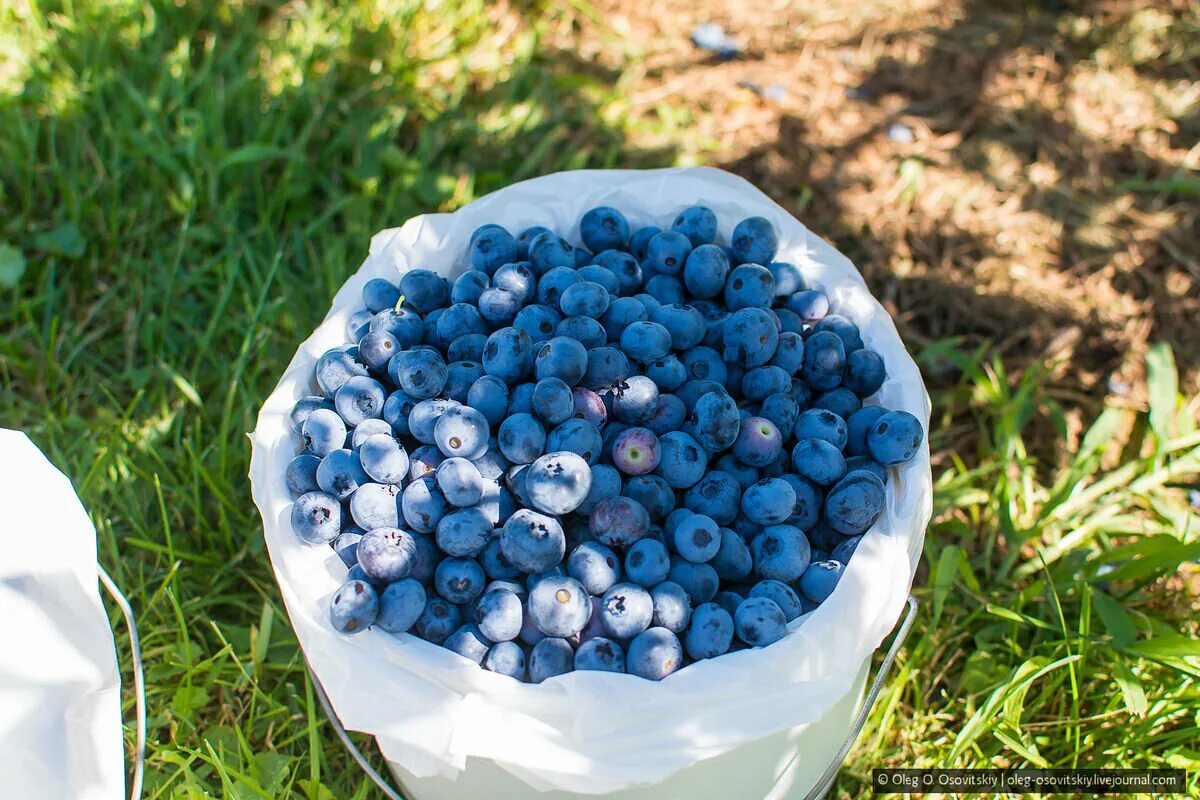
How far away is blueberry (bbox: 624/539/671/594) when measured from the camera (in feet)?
4.89

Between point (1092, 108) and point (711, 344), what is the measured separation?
238 cm

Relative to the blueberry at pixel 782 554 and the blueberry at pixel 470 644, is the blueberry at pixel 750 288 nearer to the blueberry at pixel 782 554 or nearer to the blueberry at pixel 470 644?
the blueberry at pixel 782 554

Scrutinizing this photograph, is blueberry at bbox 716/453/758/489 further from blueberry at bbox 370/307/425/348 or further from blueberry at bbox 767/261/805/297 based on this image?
blueberry at bbox 370/307/425/348

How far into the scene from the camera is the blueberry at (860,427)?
1.73 meters

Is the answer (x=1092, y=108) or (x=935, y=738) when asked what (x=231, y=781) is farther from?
(x=1092, y=108)

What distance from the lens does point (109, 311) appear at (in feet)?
9.07

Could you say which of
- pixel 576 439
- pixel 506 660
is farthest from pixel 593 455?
pixel 506 660

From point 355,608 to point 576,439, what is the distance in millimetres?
440

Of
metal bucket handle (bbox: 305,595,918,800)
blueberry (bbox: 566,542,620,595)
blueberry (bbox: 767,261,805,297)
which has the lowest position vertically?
metal bucket handle (bbox: 305,595,918,800)

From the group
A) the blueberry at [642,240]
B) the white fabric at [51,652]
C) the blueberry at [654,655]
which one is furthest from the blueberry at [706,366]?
the white fabric at [51,652]

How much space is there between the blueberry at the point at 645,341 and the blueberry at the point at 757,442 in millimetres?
206

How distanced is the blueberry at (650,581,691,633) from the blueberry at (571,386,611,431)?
0.32 meters

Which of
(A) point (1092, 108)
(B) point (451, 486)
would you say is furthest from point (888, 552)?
(A) point (1092, 108)

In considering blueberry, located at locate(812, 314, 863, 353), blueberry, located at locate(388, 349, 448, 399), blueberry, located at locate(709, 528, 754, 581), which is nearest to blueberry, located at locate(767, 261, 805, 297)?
blueberry, located at locate(812, 314, 863, 353)
